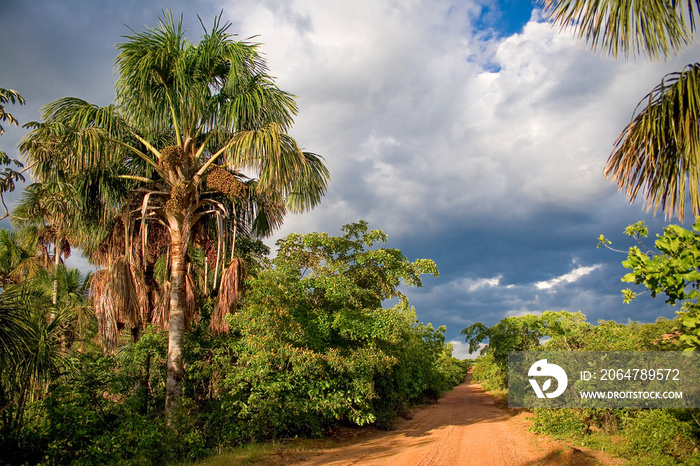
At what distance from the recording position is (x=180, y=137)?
35.0 ft

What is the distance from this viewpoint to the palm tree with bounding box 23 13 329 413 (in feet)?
32.3

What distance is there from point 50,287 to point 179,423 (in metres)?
10.5

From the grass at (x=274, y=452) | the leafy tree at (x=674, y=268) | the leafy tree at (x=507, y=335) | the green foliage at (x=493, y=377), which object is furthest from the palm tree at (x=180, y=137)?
the green foliage at (x=493, y=377)

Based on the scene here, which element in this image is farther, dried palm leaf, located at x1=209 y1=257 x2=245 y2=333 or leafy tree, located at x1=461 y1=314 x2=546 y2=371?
leafy tree, located at x1=461 y1=314 x2=546 y2=371

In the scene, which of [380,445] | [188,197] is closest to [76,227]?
[188,197]

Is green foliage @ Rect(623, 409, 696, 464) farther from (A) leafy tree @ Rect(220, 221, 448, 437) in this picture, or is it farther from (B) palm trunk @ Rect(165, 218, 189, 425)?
(B) palm trunk @ Rect(165, 218, 189, 425)

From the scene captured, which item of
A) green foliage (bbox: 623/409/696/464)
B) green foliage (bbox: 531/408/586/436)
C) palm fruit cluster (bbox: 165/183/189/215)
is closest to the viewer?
green foliage (bbox: 623/409/696/464)

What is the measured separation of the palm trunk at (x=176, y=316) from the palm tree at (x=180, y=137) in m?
0.02

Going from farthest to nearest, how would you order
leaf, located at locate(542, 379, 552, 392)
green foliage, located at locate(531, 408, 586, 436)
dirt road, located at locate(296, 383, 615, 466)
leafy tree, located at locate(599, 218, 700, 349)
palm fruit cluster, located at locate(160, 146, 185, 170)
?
leaf, located at locate(542, 379, 552, 392), green foliage, located at locate(531, 408, 586, 436), palm fruit cluster, located at locate(160, 146, 185, 170), dirt road, located at locate(296, 383, 615, 466), leafy tree, located at locate(599, 218, 700, 349)

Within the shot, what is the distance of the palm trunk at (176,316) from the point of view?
385 inches

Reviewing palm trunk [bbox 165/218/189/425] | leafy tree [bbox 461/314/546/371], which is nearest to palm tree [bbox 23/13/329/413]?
palm trunk [bbox 165/218/189/425]

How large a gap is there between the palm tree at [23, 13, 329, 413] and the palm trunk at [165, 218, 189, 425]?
2 cm

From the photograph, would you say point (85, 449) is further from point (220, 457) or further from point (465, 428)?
point (465, 428)

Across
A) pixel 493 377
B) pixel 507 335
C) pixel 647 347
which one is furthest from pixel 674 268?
pixel 493 377
